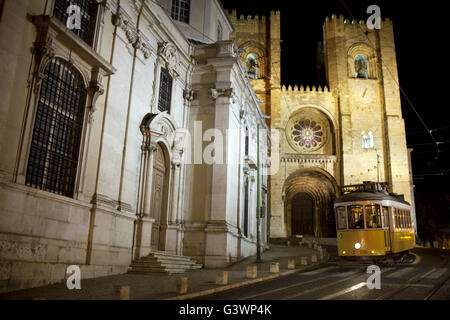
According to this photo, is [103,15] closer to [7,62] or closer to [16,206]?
[7,62]

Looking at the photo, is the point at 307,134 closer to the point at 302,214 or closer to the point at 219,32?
the point at 302,214

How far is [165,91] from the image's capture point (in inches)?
656

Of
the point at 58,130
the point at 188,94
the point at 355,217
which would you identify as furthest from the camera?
the point at 188,94

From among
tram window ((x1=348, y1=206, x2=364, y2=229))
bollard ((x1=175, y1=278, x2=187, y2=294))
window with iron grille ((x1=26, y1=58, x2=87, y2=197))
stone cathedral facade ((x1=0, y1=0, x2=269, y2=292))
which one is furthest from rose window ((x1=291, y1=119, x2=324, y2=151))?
bollard ((x1=175, y1=278, x2=187, y2=294))

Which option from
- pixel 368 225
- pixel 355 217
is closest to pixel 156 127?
pixel 355 217

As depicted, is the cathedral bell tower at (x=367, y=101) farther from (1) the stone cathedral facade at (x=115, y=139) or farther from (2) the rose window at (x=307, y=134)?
(1) the stone cathedral facade at (x=115, y=139)

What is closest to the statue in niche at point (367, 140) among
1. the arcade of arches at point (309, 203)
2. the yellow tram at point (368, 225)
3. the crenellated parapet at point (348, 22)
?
the arcade of arches at point (309, 203)

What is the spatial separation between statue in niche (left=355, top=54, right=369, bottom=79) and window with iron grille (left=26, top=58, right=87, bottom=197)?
37345 millimetres

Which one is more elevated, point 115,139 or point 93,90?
point 93,90

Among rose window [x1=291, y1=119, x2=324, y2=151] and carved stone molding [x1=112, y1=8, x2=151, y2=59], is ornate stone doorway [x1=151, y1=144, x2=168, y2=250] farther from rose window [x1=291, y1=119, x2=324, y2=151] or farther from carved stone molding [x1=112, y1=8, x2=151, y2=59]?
rose window [x1=291, y1=119, x2=324, y2=151]

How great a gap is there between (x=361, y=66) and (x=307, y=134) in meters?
10.4

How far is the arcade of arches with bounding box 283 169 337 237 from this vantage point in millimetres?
39219
